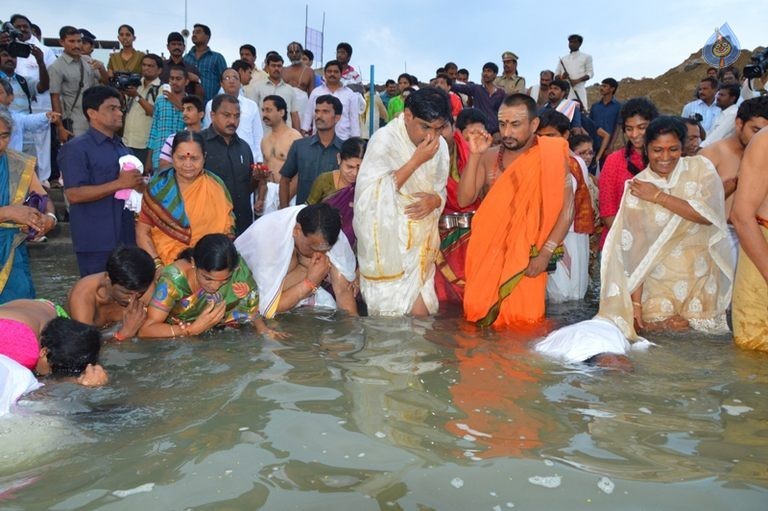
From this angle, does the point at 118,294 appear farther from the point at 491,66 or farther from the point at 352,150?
the point at 491,66

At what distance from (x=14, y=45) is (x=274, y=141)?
2.91m

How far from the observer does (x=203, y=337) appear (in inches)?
188

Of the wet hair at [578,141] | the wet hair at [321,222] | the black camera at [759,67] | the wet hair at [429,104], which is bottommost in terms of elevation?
the wet hair at [321,222]

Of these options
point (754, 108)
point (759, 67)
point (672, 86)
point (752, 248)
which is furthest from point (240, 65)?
point (672, 86)

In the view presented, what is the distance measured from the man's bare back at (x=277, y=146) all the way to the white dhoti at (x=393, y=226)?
222 centimetres

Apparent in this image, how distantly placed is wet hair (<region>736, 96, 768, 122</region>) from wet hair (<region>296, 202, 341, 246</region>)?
2918 millimetres

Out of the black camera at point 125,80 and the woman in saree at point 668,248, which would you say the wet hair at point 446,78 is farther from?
the woman in saree at point 668,248

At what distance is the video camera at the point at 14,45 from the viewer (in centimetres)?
733

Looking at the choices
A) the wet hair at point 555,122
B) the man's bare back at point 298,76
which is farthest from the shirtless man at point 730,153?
the man's bare back at point 298,76

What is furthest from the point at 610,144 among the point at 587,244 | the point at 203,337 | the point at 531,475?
the point at 531,475

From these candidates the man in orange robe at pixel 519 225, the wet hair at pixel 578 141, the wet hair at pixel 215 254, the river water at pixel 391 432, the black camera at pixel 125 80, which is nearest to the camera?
the river water at pixel 391 432

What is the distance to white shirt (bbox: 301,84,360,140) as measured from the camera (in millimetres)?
8594

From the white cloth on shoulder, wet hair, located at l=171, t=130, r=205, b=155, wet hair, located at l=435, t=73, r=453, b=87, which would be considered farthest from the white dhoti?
wet hair, located at l=435, t=73, r=453, b=87

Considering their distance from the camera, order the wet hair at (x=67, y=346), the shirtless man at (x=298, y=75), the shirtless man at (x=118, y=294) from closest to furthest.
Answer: the wet hair at (x=67, y=346) < the shirtless man at (x=118, y=294) < the shirtless man at (x=298, y=75)
